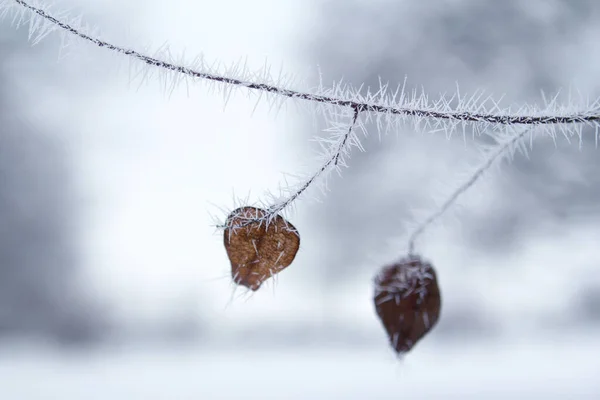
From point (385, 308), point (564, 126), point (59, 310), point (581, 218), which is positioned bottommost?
point (385, 308)

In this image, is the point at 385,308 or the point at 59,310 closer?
the point at 385,308

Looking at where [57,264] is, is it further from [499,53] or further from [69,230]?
[499,53]

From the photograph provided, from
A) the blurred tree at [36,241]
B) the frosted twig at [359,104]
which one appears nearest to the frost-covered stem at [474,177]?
the frosted twig at [359,104]

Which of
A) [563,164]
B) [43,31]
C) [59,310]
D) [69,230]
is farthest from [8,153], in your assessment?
[43,31]

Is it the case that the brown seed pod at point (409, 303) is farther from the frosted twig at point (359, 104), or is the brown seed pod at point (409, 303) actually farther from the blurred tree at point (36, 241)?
the blurred tree at point (36, 241)

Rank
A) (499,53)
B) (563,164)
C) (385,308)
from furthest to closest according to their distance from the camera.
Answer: (499,53) < (563,164) < (385,308)

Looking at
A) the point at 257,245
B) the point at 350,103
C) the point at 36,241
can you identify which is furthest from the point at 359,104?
the point at 36,241

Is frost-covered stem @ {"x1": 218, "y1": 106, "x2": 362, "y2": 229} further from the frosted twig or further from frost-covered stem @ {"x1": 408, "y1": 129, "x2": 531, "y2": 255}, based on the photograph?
frost-covered stem @ {"x1": 408, "y1": 129, "x2": 531, "y2": 255}
